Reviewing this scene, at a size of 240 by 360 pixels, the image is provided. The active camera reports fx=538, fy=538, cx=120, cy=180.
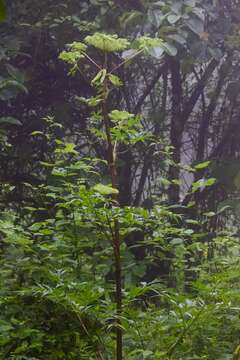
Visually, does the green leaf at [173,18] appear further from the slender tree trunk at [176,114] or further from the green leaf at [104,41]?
the green leaf at [104,41]

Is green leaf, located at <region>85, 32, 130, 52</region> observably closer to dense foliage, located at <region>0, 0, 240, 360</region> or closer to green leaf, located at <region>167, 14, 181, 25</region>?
dense foliage, located at <region>0, 0, 240, 360</region>

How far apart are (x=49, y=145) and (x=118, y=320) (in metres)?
1.63

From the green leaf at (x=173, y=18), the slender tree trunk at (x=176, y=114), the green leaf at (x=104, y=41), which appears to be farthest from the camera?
the slender tree trunk at (x=176, y=114)

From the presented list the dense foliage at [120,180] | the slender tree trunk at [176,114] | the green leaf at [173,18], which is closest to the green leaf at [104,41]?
the dense foliage at [120,180]

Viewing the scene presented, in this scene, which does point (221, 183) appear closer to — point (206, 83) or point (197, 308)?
point (206, 83)

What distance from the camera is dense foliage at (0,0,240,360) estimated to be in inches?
51.8

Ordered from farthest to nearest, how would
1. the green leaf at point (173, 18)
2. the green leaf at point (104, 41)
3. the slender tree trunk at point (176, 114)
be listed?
the slender tree trunk at point (176, 114), the green leaf at point (173, 18), the green leaf at point (104, 41)

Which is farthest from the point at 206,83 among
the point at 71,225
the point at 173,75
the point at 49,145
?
the point at 71,225

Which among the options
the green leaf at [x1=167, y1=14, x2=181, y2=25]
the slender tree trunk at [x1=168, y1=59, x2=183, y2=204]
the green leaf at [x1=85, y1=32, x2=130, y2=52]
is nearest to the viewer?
the green leaf at [x1=85, y1=32, x2=130, y2=52]

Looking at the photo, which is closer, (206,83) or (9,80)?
(9,80)

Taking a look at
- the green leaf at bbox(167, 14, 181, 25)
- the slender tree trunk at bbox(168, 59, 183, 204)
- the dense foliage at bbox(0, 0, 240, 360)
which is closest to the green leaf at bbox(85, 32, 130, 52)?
the dense foliage at bbox(0, 0, 240, 360)

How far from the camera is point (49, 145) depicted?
2760mm

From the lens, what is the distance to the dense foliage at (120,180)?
1.32m

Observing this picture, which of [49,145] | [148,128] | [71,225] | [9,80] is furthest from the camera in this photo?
[148,128]
